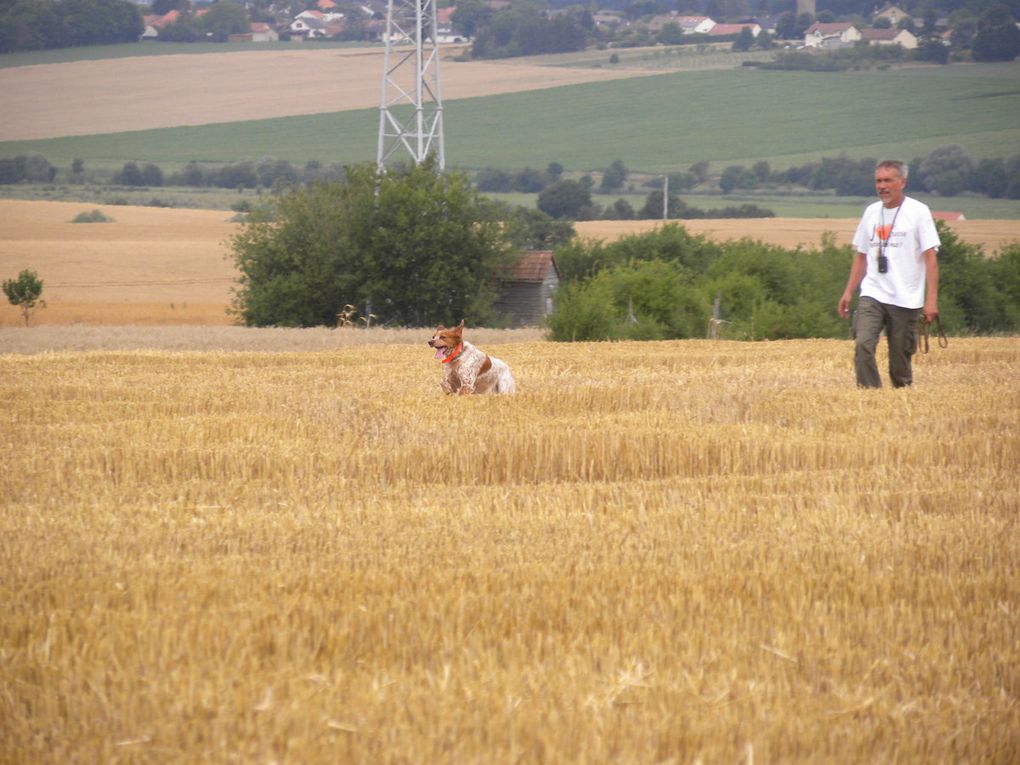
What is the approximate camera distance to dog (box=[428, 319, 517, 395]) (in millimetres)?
13617

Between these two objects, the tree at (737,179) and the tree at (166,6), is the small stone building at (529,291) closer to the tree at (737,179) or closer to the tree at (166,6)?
the tree at (737,179)

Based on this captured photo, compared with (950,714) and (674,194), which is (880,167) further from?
(674,194)

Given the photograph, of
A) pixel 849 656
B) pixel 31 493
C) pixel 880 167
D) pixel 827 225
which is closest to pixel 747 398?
pixel 880 167

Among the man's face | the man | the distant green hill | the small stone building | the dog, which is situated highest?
the distant green hill

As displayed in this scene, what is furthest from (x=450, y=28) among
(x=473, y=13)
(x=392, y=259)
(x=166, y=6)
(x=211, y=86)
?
(x=392, y=259)

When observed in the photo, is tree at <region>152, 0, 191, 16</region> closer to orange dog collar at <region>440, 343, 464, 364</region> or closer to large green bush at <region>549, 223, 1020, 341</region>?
large green bush at <region>549, 223, 1020, 341</region>

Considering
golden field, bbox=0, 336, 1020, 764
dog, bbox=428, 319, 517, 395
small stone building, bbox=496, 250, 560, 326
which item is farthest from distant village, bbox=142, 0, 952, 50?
golden field, bbox=0, 336, 1020, 764

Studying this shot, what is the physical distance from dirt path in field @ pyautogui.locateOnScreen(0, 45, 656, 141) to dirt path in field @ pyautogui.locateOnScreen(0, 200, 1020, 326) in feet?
91.3

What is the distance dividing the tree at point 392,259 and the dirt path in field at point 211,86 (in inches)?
2997

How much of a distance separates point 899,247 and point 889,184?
0.60 metres

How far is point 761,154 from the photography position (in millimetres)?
121938

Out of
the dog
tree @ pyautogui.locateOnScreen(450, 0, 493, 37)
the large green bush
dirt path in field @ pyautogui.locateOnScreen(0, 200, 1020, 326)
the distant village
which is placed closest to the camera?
the dog

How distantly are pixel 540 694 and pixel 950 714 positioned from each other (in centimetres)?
139

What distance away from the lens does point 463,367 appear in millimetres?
13688
